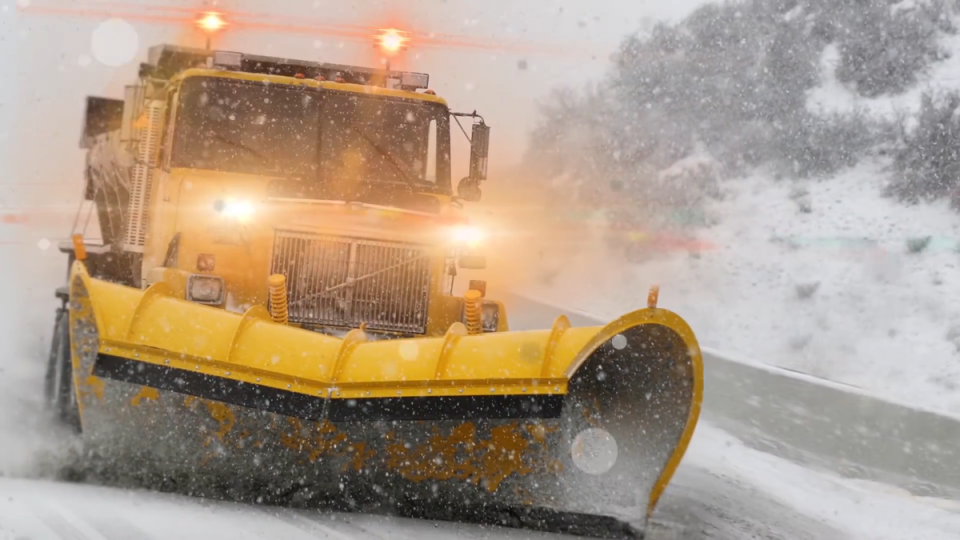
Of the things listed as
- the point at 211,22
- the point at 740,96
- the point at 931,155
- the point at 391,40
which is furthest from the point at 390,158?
the point at 740,96

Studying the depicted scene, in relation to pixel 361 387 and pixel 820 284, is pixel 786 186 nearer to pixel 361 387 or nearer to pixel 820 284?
pixel 820 284

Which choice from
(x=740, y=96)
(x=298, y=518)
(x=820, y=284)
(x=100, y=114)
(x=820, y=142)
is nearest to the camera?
(x=298, y=518)

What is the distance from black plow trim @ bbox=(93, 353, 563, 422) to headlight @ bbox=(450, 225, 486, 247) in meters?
2.35

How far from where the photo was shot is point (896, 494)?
7.75 m

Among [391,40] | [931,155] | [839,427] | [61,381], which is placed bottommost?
[61,381]

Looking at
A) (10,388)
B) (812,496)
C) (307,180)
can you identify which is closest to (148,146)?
(307,180)

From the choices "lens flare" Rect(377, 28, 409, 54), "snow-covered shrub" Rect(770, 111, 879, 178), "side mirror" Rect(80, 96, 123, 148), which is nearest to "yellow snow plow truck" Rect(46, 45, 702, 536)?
"lens flare" Rect(377, 28, 409, 54)

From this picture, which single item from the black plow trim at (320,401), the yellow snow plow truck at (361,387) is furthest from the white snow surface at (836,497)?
the black plow trim at (320,401)

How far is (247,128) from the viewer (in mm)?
7469

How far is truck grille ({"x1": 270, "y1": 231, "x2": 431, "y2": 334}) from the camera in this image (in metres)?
6.62

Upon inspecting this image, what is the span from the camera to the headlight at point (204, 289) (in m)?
→ 6.26

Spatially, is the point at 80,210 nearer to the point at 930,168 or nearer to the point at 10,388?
the point at 10,388

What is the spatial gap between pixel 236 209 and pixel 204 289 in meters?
0.70

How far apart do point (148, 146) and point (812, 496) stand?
18.2 ft
